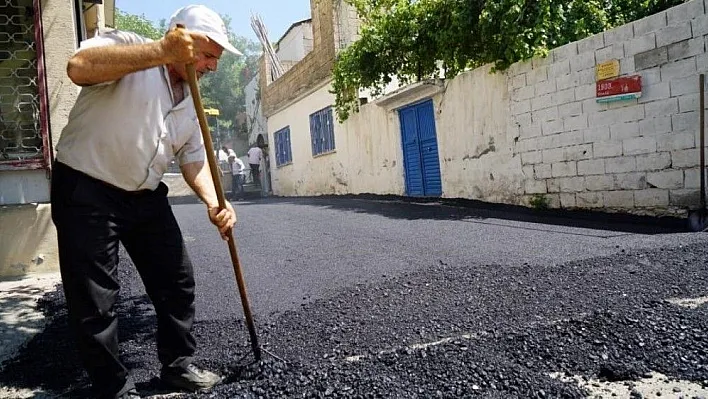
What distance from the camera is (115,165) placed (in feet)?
6.07

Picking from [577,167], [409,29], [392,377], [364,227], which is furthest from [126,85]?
[409,29]

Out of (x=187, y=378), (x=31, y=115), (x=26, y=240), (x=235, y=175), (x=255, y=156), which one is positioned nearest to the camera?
(x=187, y=378)

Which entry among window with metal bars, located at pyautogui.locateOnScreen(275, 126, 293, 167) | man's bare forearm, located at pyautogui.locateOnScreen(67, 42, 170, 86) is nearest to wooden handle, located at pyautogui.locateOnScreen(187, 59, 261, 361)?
man's bare forearm, located at pyautogui.locateOnScreen(67, 42, 170, 86)

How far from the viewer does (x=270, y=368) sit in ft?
6.78

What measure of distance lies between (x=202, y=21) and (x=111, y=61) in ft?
1.31

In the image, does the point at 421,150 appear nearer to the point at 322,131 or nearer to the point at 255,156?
the point at 322,131

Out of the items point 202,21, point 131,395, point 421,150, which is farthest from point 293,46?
point 131,395

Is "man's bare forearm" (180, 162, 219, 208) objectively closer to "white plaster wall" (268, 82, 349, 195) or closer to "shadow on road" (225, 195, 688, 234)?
"shadow on road" (225, 195, 688, 234)

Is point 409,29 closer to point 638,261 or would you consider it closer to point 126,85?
point 638,261

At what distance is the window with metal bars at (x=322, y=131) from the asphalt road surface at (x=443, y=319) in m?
7.64

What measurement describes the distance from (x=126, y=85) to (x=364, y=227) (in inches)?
155

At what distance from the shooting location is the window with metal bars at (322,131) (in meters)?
12.2

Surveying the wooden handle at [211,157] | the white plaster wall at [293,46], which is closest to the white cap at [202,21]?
the wooden handle at [211,157]

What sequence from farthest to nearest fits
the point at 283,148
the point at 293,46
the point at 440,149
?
1. the point at 293,46
2. the point at 283,148
3. the point at 440,149
